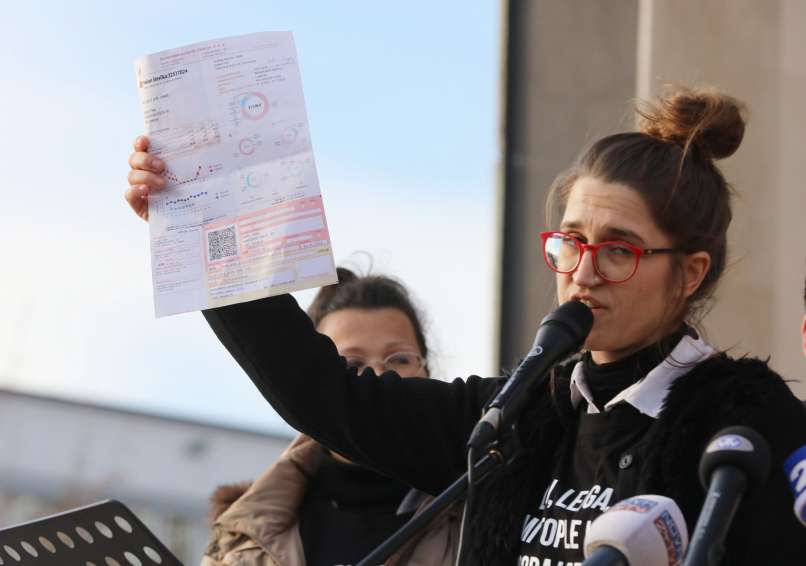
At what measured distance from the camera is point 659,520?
1251 millimetres

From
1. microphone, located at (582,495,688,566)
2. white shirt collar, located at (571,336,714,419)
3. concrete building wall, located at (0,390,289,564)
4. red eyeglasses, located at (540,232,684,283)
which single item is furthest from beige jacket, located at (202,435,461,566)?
concrete building wall, located at (0,390,289,564)

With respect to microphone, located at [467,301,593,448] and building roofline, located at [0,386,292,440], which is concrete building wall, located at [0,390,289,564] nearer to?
building roofline, located at [0,386,292,440]

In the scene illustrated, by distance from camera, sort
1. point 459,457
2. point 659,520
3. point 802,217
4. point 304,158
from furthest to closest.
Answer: point 802,217 < point 459,457 < point 304,158 < point 659,520

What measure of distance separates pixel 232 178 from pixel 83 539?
609 millimetres

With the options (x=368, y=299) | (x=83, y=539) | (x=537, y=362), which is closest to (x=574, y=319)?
(x=537, y=362)

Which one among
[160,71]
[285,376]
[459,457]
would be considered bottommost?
[459,457]

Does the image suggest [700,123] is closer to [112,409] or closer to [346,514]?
[346,514]

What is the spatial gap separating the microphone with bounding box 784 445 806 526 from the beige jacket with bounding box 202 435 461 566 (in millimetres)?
981

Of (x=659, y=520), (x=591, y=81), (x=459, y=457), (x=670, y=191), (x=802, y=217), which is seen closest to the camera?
(x=659, y=520)

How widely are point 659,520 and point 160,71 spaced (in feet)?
3.65

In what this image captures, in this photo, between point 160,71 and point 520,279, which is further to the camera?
point 520,279

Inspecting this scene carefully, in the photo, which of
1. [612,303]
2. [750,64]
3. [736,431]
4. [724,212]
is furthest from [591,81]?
[736,431]

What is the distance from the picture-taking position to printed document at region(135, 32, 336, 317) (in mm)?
1837

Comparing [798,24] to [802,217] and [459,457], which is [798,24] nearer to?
[802,217]
